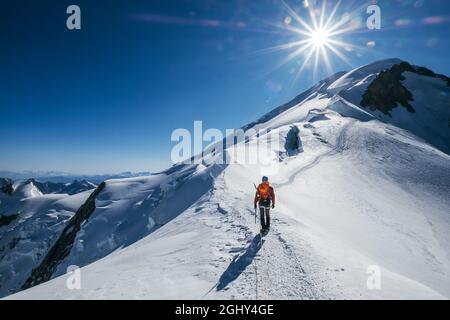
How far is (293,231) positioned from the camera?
11375 mm

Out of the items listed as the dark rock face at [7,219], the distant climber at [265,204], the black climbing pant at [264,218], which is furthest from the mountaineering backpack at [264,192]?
the dark rock face at [7,219]

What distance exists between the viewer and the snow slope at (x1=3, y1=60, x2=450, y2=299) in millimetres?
7676

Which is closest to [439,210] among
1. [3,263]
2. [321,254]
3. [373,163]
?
[373,163]

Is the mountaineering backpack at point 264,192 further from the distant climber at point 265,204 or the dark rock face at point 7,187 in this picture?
the dark rock face at point 7,187

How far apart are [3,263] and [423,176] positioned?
100m

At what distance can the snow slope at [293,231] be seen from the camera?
768 centimetres

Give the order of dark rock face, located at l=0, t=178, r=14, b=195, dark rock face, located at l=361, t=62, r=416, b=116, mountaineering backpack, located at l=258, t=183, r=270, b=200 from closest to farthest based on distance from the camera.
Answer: mountaineering backpack, located at l=258, t=183, r=270, b=200, dark rock face, located at l=361, t=62, r=416, b=116, dark rock face, located at l=0, t=178, r=14, b=195

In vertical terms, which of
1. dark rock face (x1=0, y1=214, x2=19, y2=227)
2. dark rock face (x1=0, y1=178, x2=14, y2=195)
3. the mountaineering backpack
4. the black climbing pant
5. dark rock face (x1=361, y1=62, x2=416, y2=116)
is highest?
dark rock face (x1=361, y1=62, x2=416, y2=116)

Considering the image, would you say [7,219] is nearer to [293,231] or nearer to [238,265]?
[293,231]

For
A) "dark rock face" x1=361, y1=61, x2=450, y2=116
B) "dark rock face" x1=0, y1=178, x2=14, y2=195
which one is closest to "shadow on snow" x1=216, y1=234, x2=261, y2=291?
"dark rock face" x1=361, y1=61, x2=450, y2=116

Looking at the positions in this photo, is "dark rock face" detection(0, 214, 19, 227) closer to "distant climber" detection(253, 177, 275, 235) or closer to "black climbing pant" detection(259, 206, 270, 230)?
"distant climber" detection(253, 177, 275, 235)
